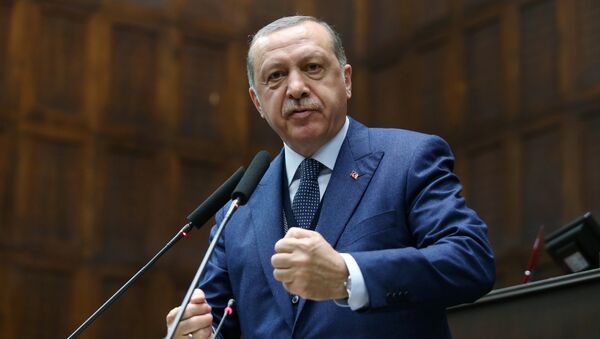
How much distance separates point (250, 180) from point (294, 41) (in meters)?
0.55

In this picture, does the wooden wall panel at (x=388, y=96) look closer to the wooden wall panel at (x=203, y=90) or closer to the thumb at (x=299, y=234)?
the wooden wall panel at (x=203, y=90)

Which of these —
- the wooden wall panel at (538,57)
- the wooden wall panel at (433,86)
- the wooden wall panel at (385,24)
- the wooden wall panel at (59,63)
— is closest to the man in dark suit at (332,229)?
the wooden wall panel at (538,57)

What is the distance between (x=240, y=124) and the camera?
33.4 ft

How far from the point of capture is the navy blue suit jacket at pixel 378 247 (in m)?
2.43

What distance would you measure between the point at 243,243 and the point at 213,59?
742 centimetres

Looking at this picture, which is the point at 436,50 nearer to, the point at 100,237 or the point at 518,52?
the point at 518,52

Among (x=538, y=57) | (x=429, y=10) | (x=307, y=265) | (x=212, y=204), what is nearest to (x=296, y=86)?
(x=212, y=204)

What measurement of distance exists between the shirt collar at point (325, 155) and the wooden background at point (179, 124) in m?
5.53

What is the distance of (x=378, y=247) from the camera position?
266cm

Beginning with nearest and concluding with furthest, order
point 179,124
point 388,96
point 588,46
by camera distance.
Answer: point 588,46, point 179,124, point 388,96

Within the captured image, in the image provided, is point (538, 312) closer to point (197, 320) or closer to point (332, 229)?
point (332, 229)

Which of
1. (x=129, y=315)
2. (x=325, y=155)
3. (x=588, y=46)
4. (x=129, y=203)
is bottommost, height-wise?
(x=129, y=315)

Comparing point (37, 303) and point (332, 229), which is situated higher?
point (332, 229)

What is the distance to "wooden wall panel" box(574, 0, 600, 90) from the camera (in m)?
8.33
